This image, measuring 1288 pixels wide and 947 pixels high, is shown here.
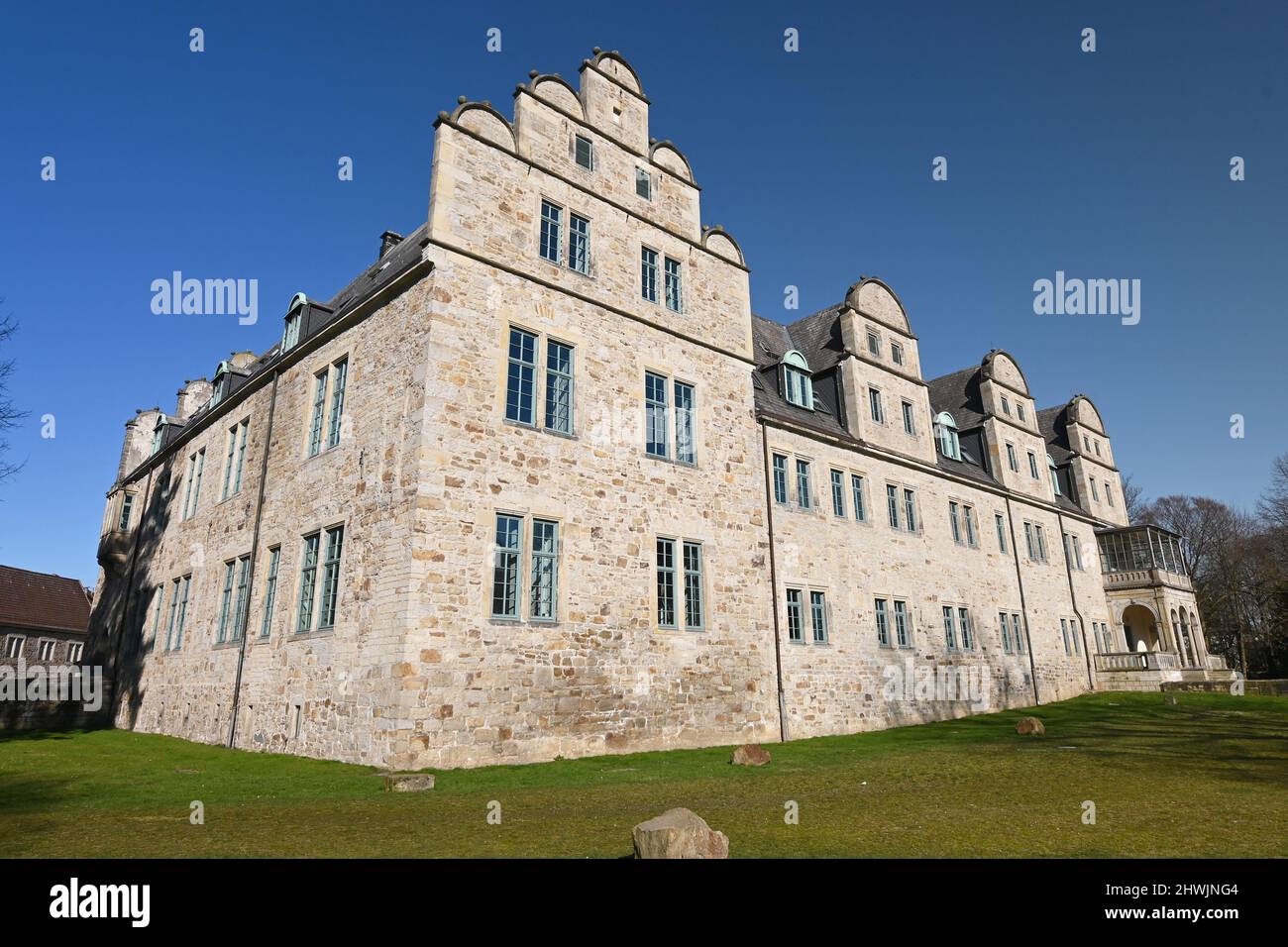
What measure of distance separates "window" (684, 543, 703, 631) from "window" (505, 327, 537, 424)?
519 cm

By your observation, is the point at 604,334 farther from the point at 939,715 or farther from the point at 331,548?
the point at 939,715

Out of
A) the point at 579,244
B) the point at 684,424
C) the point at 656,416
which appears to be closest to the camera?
the point at 579,244

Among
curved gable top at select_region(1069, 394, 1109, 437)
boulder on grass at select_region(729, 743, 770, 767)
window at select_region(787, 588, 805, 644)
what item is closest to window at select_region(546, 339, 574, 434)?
boulder on grass at select_region(729, 743, 770, 767)

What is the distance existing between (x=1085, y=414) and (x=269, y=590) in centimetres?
4099

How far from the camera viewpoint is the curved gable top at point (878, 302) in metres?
26.1

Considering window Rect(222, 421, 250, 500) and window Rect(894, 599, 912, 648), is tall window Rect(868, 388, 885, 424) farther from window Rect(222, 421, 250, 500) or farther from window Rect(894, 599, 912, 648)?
window Rect(222, 421, 250, 500)

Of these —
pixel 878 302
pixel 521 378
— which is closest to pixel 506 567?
pixel 521 378

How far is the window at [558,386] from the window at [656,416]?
2.24 metres

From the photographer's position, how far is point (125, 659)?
1045 inches

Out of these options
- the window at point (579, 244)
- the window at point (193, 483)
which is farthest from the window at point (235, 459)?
the window at point (579, 244)

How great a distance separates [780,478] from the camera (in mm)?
21234

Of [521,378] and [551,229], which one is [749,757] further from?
[551,229]

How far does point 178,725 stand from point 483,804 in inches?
640
